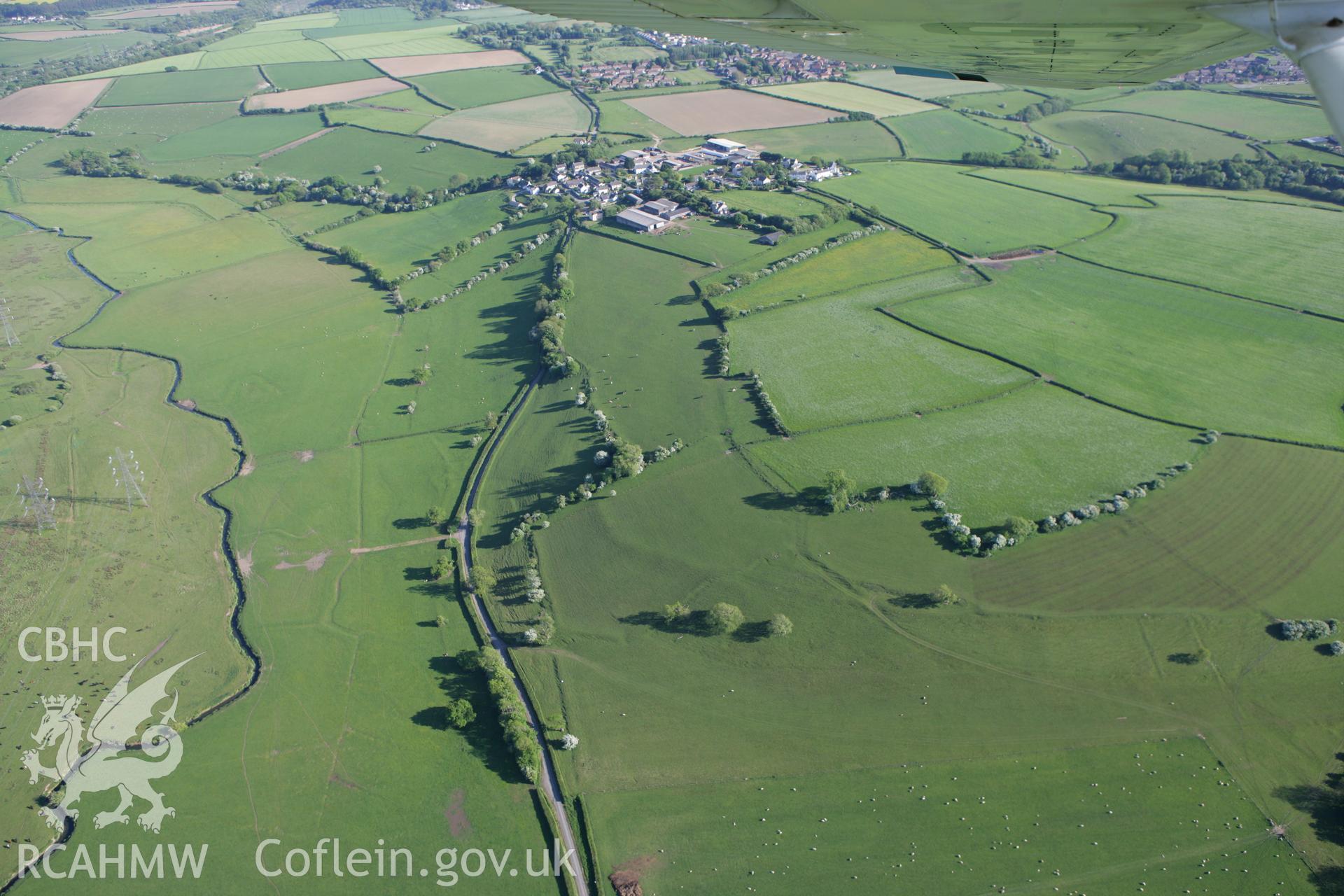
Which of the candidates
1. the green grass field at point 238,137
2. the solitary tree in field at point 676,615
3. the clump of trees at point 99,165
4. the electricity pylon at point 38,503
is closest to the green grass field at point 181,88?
the green grass field at point 238,137

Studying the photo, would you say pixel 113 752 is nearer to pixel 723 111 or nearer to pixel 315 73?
pixel 723 111

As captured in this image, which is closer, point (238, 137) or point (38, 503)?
point (38, 503)

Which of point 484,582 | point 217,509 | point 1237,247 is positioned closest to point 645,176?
point 1237,247

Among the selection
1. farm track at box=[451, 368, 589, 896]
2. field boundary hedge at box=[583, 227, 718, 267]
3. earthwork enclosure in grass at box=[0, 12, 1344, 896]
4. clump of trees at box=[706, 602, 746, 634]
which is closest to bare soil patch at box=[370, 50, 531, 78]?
earthwork enclosure in grass at box=[0, 12, 1344, 896]

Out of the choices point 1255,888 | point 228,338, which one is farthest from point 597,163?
point 1255,888

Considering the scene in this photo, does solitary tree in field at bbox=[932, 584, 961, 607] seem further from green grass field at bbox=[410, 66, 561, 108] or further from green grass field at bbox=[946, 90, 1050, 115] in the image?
green grass field at bbox=[410, 66, 561, 108]

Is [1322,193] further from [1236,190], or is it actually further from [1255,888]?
[1255,888]
